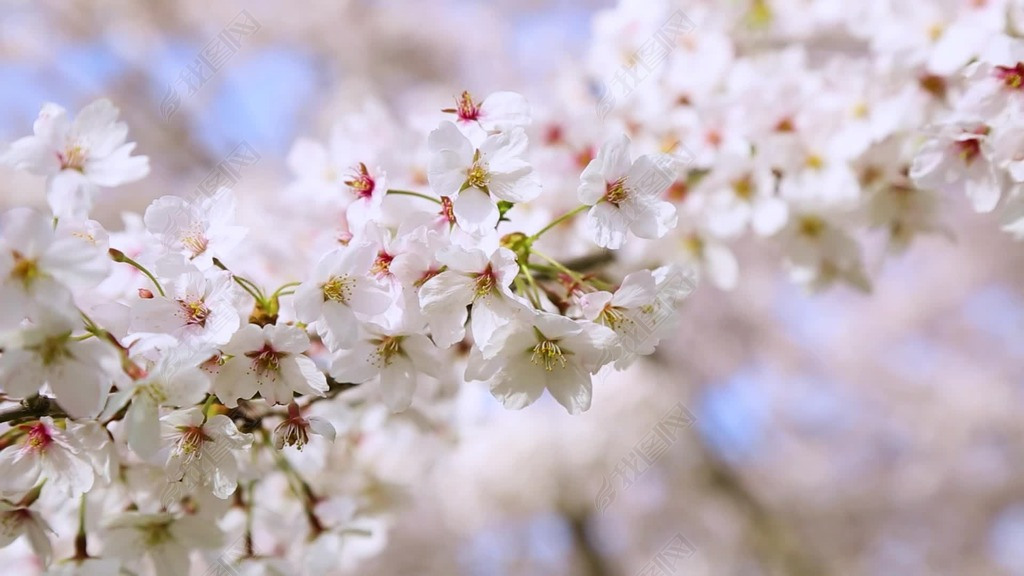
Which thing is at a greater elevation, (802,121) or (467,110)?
(467,110)

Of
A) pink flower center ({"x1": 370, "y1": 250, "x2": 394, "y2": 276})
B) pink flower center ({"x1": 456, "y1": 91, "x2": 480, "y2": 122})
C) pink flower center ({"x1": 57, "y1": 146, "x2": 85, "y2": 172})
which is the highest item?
pink flower center ({"x1": 456, "y1": 91, "x2": 480, "y2": 122})

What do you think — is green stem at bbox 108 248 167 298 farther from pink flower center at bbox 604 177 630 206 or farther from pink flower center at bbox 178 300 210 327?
pink flower center at bbox 604 177 630 206

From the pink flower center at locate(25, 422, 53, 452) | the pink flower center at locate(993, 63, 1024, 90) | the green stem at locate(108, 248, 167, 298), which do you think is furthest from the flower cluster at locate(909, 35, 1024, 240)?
the pink flower center at locate(25, 422, 53, 452)

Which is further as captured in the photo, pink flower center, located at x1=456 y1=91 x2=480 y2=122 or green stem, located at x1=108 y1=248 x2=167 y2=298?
pink flower center, located at x1=456 y1=91 x2=480 y2=122

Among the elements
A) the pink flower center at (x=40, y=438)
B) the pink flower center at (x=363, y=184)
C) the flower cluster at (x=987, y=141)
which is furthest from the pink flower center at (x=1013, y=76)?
the pink flower center at (x=40, y=438)

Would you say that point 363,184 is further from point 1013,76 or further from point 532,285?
point 1013,76

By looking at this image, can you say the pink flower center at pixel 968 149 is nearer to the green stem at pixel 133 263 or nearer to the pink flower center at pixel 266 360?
the pink flower center at pixel 266 360

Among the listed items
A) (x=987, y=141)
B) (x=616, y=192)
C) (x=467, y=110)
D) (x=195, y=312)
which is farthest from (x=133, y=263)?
(x=987, y=141)

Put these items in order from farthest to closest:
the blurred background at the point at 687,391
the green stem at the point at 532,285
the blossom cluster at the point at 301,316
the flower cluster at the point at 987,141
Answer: the blurred background at the point at 687,391, the flower cluster at the point at 987,141, the green stem at the point at 532,285, the blossom cluster at the point at 301,316

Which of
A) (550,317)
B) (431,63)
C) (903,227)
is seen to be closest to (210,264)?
(550,317)
